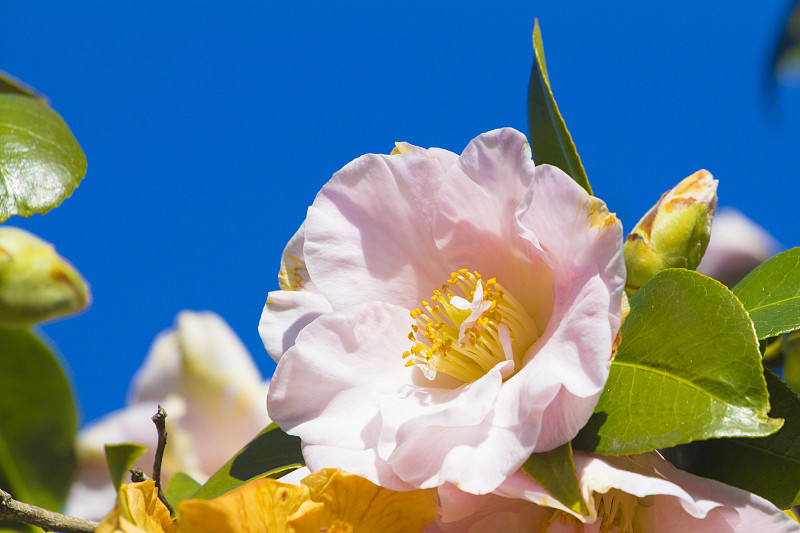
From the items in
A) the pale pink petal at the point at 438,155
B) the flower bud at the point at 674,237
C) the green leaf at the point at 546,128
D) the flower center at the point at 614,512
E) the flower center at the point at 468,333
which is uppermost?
the green leaf at the point at 546,128

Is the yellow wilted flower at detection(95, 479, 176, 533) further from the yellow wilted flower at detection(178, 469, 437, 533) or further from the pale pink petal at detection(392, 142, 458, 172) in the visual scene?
the pale pink petal at detection(392, 142, 458, 172)

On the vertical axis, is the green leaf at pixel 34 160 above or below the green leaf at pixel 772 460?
above

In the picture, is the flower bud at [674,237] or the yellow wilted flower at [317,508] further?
the flower bud at [674,237]

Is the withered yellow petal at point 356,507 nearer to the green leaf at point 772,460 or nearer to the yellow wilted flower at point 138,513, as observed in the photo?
the yellow wilted flower at point 138,513

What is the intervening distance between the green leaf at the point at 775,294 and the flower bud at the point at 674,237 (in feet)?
0.21

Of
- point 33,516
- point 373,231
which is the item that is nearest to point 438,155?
point 373,231

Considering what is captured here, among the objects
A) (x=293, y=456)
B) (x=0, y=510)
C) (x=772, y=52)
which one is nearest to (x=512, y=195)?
(x=293, y=456)

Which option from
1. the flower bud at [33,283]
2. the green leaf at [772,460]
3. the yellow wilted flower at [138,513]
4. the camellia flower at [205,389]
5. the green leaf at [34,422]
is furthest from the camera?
the camellia flower at [205,389]

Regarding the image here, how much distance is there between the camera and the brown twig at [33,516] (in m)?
0.55

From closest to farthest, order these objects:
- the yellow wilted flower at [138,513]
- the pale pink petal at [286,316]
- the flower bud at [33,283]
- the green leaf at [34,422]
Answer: the yellow wilted flower at [138,513]
the pale pink petal at [286,316]
the flower bud at [33,283]
the green leaf at [34,422]

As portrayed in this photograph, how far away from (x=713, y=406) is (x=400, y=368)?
268 mm

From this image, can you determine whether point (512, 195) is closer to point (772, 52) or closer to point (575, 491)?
point (575, 491)

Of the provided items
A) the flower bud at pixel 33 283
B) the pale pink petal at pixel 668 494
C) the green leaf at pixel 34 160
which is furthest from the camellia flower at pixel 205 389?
the pale pink petal at pixel 668 494

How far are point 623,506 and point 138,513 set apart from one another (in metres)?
0.38
